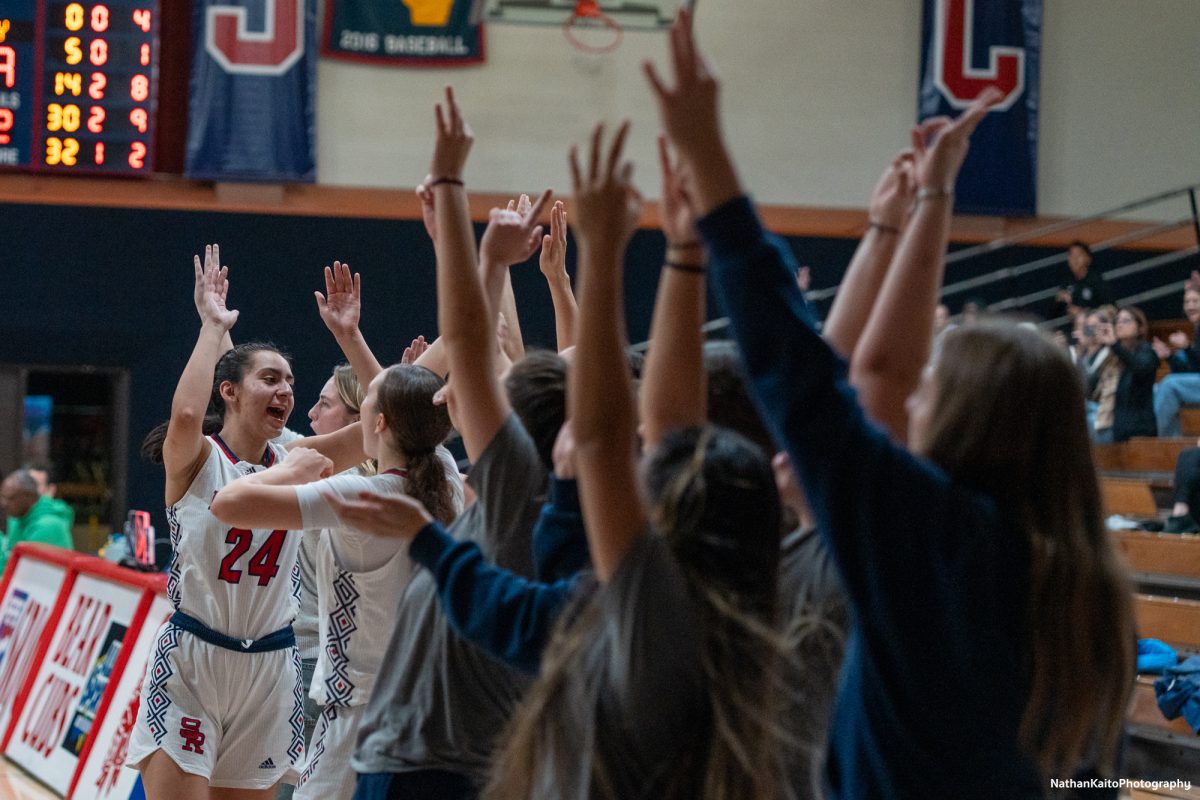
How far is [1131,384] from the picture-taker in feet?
29.4

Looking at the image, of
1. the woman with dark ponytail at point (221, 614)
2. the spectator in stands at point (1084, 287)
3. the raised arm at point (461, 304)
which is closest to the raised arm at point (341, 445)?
the woman with dark ponytail at point (221, 614)

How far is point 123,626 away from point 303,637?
1.58m

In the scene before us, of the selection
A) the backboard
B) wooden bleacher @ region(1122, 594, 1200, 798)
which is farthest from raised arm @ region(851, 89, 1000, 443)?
the backboard

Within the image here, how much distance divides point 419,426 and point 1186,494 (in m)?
5.59

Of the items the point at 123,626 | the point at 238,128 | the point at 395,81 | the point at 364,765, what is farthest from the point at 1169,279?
the point at 364,765

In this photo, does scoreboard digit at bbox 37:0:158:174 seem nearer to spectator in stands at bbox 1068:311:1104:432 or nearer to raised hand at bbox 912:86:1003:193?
spectator in stands at bbox 1068:311:1104:432

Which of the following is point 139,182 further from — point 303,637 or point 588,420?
point 588,420

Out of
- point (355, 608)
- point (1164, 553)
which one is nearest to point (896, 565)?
point (355, 608)

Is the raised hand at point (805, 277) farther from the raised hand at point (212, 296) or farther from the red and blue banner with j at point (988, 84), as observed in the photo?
the raised hand at point (212, 296)

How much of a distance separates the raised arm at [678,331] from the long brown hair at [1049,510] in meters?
0.46

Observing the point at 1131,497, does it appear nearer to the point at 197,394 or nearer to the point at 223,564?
the point at 223,564

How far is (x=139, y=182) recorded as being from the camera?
10.6 meters

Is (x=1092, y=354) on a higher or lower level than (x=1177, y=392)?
higher

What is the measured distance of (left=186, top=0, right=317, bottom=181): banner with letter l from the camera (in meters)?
10.4
